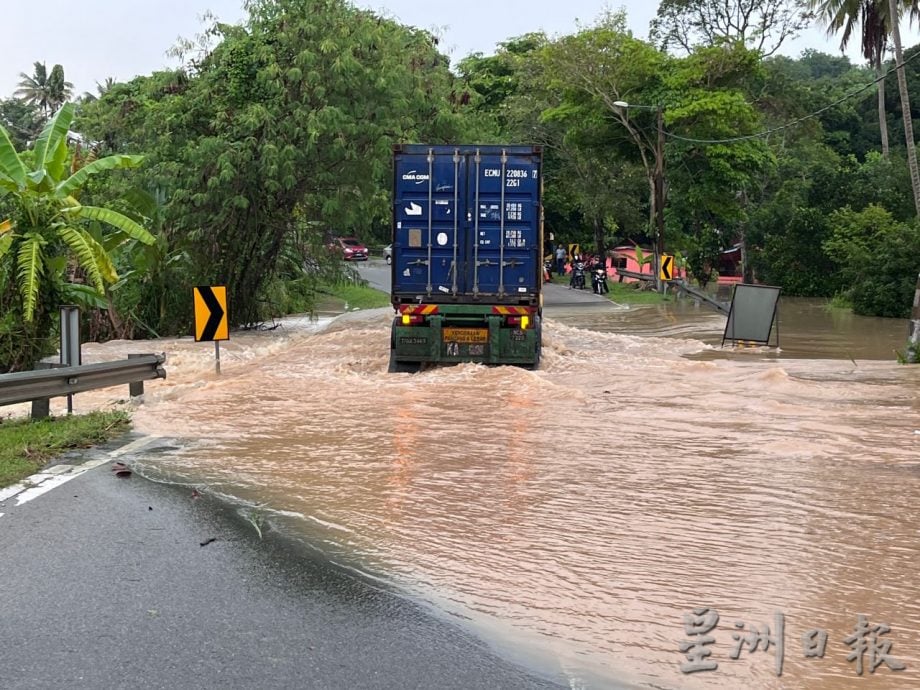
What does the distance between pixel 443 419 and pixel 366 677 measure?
282 inches

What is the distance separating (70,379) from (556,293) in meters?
33.1

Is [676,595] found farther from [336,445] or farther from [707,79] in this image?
[707,79]

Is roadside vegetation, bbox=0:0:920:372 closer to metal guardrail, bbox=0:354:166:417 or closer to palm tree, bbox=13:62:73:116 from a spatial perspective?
metal guardrail, bbox=0:354:166:417

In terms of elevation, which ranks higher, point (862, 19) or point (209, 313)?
point (862, 19)

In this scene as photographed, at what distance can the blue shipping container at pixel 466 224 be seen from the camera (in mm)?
15406

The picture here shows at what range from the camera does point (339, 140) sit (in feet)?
71.9

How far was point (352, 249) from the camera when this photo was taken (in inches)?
2253

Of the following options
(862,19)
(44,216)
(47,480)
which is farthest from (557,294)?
(47,480)

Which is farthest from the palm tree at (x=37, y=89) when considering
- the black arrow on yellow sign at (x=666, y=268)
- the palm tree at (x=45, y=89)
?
the black arrow on yellow sign at (x=666, y=268)

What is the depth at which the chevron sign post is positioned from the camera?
14.4 m

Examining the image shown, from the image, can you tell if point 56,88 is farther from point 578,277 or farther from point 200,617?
point 200,617

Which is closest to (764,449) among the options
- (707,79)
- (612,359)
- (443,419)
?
(443,419)

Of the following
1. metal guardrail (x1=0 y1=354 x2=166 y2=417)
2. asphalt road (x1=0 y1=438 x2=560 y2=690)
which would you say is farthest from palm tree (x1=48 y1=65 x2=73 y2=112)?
asphalt road (x1=0 y1=438 x2=560 y2=690)

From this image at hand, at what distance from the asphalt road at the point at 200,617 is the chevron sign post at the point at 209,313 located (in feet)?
25.0
